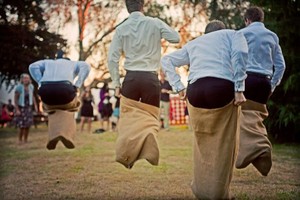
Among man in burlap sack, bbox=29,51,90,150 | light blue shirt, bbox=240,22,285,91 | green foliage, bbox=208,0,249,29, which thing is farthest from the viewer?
green foliage, bbox=208,0,249,29

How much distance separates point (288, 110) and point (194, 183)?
7.37 m

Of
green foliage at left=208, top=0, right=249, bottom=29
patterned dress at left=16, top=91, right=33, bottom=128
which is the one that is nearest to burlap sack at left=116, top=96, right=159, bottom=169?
green foliage at left=208, top=0, right=249, bottom=29

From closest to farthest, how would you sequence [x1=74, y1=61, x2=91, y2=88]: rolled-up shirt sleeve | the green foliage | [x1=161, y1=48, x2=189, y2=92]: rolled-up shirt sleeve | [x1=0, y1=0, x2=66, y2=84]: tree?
1. [x1=161, y1=48, x2=189, y2=92]: rolled-up shirt sleeve
2. [x1=74, y1=61, x2=91, y2=88]: rolled-up shirt sleeve
3. the green foliage
4. [x1=0, y1=0, x2=66, y2=84]: tree

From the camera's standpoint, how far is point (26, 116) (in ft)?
41.4

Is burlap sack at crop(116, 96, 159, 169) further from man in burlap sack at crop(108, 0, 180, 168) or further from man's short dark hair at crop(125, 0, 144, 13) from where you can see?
man's short dark hair at crop(125, 0, 144, 13)

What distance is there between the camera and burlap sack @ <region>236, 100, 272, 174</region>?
557cm

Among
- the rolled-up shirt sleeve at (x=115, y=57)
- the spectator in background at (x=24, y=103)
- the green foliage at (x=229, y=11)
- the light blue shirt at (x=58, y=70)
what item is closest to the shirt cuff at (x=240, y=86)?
the rolled-up shirt sleeve at (x=115, y=57)

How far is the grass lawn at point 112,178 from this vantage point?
5.78m

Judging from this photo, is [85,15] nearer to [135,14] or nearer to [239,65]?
[135,14]

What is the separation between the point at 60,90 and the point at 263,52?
284cm

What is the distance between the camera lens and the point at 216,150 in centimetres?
470

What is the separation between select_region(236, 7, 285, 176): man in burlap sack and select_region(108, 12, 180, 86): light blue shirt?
0.88 m

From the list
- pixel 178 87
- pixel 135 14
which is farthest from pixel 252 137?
pixel 135 14

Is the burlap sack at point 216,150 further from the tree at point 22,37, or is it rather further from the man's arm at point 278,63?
the tree at point 22,37
